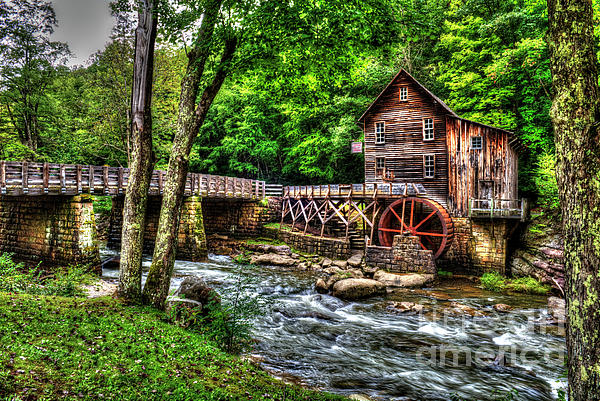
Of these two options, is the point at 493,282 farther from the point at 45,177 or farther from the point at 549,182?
the point at 45,177

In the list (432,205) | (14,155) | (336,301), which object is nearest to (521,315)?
(336,301)

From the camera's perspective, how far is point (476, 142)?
60.3ft

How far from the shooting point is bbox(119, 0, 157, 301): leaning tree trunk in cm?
629

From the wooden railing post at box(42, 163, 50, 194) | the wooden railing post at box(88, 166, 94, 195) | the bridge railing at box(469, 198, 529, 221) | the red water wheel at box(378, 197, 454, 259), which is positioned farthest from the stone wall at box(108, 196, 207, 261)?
the bridge railing at box(469, 198, 529, 221)

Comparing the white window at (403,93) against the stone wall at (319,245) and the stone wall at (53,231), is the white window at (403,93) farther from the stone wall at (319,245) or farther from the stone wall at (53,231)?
the stone wall at (53,231)

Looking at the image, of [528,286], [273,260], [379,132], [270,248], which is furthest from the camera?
[379,132]

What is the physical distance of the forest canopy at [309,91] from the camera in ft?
33.0

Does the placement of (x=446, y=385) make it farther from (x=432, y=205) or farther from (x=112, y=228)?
(x=112, y=228)

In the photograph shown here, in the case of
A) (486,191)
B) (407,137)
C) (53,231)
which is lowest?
(53,231)

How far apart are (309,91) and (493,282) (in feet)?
41.6

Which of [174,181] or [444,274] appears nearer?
[174,181]

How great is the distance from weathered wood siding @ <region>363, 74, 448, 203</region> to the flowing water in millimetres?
8815

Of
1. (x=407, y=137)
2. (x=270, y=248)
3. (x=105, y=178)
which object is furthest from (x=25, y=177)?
(x=407, y=137)

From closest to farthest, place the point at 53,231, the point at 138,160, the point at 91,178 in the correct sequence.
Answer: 1. the point at 138,160
2. the point at 53,231
3. the point at 91,178
